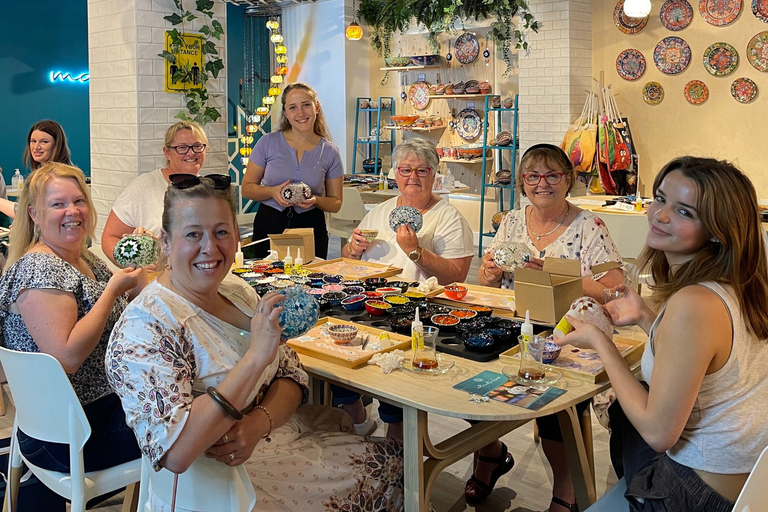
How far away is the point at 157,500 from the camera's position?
1.84 metres

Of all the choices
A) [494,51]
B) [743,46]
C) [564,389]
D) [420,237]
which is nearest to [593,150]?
[743,46]

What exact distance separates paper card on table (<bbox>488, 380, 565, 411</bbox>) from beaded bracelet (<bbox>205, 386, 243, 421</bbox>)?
663mm

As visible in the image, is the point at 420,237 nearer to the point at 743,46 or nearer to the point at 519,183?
the point at 519,183

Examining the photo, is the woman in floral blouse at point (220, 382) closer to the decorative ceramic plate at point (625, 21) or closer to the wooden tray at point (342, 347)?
the wooden tray at point (342, 347)

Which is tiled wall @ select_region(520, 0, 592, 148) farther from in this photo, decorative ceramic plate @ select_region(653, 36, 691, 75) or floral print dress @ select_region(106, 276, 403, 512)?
floral print dress @ select_region(106, 276, 403, 512)

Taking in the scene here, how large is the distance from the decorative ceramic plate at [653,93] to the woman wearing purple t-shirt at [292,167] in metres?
4.07

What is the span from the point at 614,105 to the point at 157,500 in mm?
6320

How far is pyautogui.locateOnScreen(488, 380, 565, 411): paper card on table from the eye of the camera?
6.23 ft

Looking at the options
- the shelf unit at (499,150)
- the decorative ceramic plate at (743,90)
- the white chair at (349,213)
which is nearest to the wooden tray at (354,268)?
the white chair at (349,213)

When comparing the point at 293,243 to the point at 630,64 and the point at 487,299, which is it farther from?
the point at 630,64

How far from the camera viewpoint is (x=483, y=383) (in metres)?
2.03

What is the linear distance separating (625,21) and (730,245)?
6135 mm

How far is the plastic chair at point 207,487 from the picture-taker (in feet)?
5.82

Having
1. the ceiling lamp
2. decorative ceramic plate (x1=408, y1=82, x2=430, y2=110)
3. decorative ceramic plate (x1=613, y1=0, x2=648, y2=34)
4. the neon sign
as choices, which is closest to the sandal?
the ceiling lamp
